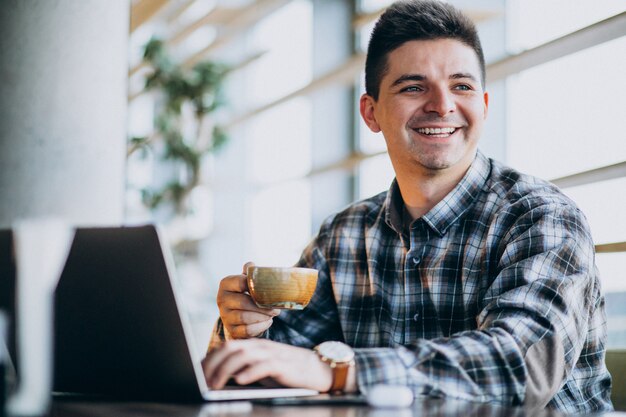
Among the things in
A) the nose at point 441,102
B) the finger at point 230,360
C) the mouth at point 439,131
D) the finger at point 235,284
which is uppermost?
the nose at point 441,102

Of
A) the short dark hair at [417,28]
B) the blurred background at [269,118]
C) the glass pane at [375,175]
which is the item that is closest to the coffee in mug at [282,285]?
the short dark hair at [417,28]

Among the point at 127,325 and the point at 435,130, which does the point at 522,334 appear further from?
the point at 435,130

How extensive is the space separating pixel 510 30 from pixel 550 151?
738 millimetres

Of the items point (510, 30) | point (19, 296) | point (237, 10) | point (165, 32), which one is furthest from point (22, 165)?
point (165, 32)

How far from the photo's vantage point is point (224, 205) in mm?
8461

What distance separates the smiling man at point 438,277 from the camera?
1341mm

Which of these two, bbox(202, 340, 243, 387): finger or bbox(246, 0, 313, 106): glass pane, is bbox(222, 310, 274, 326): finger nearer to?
bbox(202, 340, 243, 387): finger

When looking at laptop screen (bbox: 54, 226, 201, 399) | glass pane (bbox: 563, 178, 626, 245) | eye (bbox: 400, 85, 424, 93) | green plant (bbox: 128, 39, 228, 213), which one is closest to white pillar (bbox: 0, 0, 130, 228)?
eye (bbox: 400, 85, 424, 93)

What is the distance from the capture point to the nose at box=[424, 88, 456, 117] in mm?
2029

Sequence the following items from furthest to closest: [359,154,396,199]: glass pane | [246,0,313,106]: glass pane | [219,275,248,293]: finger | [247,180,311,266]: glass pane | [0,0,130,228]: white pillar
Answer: [247,180,311,266]: glass pane < [246,0,313,106]: glass pane < [359,154,396,199]: glass pane < [0,0,130,228]: white pillar < [219,275,248,293]: finger

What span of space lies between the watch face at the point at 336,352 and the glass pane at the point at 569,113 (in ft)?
7.45

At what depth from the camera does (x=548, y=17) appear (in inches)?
154

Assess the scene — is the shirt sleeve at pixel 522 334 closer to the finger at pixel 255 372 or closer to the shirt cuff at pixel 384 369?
the shirt cuff at pixel 384 369

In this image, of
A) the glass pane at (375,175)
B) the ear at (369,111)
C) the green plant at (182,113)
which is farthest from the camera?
the green plant at (182,113)
